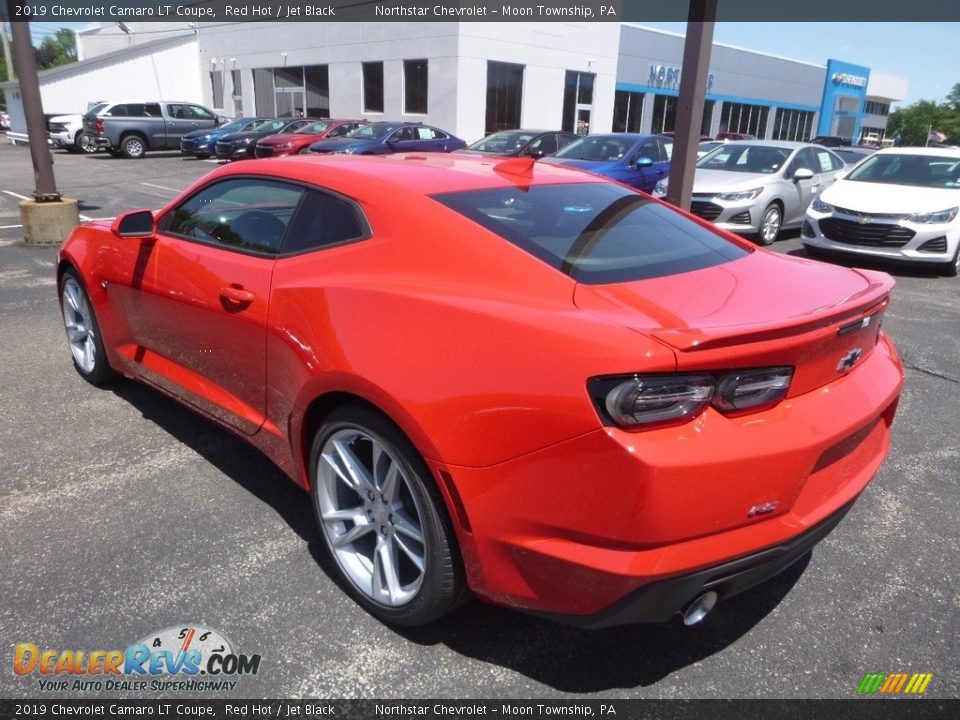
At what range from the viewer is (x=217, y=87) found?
39.0 meters

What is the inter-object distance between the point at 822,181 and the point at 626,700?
459 inches

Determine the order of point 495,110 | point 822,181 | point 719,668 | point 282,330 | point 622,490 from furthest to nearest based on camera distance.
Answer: point 495,110, point 822,181, point 282,330, point 719,668, point 622,490

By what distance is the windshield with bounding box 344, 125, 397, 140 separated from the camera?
19.5 metres

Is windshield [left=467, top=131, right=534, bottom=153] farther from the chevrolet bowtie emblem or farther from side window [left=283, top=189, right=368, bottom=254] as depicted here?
the chevrolet bowtie emblem

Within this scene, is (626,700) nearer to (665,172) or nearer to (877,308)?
(877,308)

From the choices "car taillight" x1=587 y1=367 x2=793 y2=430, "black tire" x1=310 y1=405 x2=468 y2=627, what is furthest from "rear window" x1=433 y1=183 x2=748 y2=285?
"black tire" x1=310 y1=405 x2=468 y2=627

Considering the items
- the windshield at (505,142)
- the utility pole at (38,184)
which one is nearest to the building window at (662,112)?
the windshield at (505,142)

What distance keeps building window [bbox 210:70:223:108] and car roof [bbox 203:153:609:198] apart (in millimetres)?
39436

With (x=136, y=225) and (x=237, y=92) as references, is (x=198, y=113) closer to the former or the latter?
(x=237, y=92)

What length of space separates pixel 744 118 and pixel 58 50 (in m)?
93.1

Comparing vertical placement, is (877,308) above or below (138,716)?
above

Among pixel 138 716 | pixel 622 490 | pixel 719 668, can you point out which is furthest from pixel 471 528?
pixel 138 716

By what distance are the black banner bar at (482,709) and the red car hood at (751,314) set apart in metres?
0.97

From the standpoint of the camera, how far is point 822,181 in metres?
12.0
